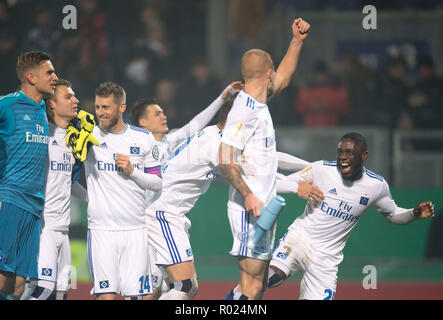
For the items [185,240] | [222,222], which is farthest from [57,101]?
[222,222]

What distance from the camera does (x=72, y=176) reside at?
6.62m

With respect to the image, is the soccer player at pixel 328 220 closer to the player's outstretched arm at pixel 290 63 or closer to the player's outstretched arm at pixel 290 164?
the player's outstretched arm at pixel 290 164

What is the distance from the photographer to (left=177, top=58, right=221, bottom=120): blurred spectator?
11516 mm

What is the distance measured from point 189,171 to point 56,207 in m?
1.22

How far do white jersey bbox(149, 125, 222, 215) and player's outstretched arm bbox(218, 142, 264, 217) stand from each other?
79 cm

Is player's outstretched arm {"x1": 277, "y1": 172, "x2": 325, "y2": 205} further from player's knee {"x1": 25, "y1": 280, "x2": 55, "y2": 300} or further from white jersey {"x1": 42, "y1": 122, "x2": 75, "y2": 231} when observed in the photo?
player's knee {"x1": 25, "y1": 280, "x2": 55, "y2": 300}

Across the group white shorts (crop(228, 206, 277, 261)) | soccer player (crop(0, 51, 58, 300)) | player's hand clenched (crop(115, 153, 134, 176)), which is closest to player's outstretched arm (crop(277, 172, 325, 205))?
white shorts (crop(228, 206, 277, 261))

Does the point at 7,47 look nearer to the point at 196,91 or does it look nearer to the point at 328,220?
the point at 196,91

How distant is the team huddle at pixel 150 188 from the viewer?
19.6 feet

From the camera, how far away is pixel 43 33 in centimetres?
1112

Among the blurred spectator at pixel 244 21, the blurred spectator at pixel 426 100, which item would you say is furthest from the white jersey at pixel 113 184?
the blurred spectator at pixel 244 21

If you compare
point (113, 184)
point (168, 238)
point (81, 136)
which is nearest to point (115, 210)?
point (113, 184)
